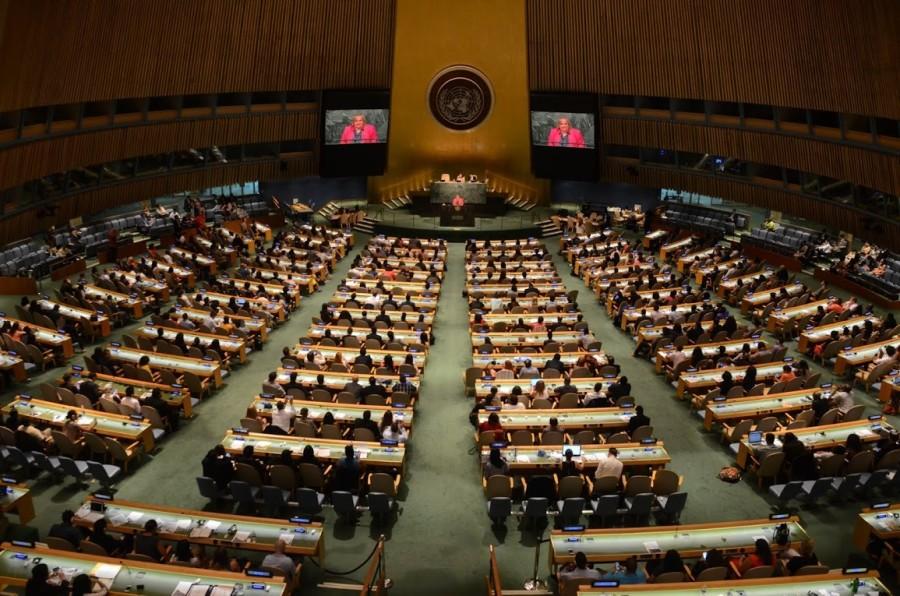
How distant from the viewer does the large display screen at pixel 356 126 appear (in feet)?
94.0

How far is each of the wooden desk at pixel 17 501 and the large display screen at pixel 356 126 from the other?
20104 millimetres

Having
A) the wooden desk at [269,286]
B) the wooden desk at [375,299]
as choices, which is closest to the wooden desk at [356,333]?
the wooden desk at [375,299]

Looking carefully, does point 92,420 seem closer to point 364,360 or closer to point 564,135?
point 364,360

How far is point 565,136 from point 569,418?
17.6m

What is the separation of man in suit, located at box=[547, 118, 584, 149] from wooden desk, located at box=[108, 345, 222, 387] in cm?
1740

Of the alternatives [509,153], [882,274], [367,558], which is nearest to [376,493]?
[367,558]

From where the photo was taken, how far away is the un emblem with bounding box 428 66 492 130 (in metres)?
31.2

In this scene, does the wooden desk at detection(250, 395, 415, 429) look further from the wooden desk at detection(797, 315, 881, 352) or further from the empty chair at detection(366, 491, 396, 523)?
the wooden desk at detection(797, 315, 881, 352)

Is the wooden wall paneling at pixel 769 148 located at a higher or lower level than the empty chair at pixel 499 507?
higher

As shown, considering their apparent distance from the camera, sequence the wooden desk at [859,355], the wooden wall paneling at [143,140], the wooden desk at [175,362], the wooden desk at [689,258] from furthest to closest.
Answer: the wooden desk at [689,258], the wooden wall paneling at [143,140], the wooden desk at [859,355], the wooden desk at [175,362]

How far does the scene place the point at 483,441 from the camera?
486 inches

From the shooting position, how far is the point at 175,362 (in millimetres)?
15289

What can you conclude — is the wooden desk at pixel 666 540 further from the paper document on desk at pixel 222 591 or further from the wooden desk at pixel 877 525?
the paper document on desk at pixel 222 591

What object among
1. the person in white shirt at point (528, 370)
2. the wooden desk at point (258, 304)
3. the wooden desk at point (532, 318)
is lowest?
the person in white shirt at point (528, 370)
